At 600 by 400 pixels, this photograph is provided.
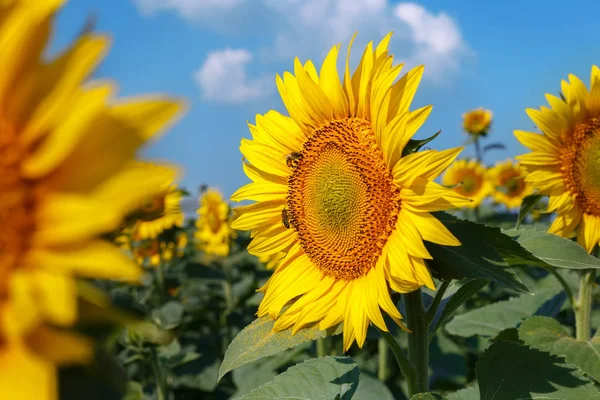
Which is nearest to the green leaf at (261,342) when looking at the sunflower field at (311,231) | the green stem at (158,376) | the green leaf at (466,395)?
the sunflower field at (311,231)

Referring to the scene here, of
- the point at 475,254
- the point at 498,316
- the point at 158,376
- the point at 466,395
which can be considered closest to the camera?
the point at 475,254

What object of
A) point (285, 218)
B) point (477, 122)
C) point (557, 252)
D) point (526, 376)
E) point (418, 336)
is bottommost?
point (526, 376)

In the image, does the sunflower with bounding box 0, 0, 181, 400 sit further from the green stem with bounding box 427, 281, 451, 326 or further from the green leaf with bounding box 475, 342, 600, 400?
the green leaf with bounding box 475, 342, 600, 400

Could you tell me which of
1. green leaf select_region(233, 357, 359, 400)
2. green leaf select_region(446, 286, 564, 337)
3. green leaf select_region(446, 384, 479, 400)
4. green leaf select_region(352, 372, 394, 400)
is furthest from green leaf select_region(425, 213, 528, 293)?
green leaf select_region(352, 372, 394, 400)

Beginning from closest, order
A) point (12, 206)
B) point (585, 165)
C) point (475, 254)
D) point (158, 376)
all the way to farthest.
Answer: point (12, 206), point (475, 254), point (585, 165), point (158, 376)

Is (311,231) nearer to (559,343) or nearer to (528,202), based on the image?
(528,202)

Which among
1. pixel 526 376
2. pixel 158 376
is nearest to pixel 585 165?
pixel 526 376

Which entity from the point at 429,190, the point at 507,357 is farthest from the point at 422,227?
the point at 507,357
